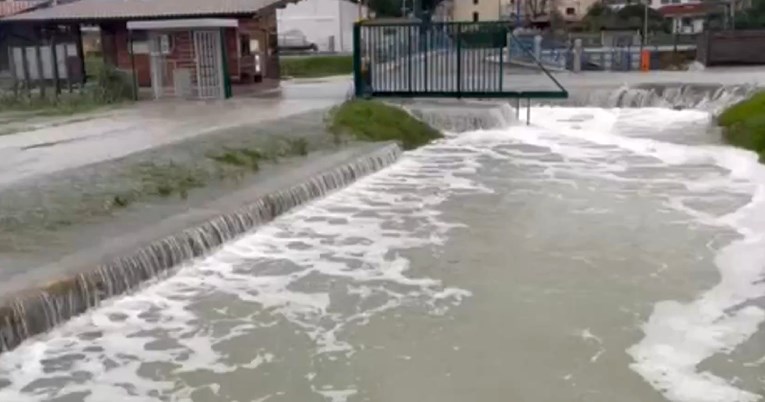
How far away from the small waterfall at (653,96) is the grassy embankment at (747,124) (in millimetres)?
4209

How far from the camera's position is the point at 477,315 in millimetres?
7398

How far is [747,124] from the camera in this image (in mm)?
17078

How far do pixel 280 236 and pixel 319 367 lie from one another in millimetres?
3874

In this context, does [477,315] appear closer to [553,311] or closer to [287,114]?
[553,311]

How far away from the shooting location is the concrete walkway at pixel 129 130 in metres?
12.7

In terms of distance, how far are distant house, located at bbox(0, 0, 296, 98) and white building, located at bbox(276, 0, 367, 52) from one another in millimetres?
20366

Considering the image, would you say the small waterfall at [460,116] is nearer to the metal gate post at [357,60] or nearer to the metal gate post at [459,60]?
the metal gate post at [459,60]

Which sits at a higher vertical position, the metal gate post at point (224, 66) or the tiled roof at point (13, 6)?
the tiled roof at point (13, 6)

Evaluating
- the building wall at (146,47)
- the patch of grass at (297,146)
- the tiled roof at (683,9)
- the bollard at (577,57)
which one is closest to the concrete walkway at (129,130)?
the patch of grass at (297,146)

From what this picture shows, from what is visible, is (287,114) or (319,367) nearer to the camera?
(319,367)

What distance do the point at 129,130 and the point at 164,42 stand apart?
273 inches

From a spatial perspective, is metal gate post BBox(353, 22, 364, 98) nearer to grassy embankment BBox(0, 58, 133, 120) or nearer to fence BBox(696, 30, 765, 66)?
grassy embankment BBox(0, 58, 133, 120)

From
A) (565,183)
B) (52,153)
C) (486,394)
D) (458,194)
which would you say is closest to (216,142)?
(52,153)

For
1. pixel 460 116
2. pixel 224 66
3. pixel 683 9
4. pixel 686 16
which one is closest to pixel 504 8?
pixel 683 9
